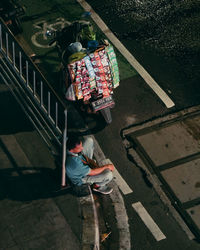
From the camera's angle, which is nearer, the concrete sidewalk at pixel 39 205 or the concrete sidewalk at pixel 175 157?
the concrete sidewalk at pixel 39 205

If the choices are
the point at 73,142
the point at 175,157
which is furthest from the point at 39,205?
the point at 175,157

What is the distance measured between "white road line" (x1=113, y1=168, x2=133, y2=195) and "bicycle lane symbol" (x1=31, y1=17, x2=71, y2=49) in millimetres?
5018

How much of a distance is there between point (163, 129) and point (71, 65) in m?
2.90

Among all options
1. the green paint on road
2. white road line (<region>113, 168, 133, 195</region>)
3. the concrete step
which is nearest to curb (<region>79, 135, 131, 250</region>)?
white road line (<region>113, 168, 133, 195</region>)

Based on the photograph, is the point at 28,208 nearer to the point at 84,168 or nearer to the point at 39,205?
the point at 39,205

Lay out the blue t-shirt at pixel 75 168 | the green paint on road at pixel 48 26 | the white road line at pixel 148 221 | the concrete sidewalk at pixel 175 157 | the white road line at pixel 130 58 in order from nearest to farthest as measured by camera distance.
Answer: the blue t-shirt at pixel 75 168 → the white road line at pixel 148 221 → the concrete sidewalk at pixel 175 157 → the white road line at pixel 130 58 → the green paint on road at pixel 48 26

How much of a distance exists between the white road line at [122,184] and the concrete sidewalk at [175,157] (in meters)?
0.59

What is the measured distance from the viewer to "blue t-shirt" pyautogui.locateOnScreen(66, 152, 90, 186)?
→ 26.4ft

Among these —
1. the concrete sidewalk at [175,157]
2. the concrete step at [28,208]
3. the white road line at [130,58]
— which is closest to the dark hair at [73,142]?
the concrete step at [28,208]

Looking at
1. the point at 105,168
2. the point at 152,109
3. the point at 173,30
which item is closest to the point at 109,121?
the point at 152,109

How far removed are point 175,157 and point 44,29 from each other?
20.2 feet

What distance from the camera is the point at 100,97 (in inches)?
401

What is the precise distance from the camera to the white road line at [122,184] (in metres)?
9.29

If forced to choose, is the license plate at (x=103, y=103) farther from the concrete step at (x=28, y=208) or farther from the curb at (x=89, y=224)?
the curb at (x=89, y=224)
